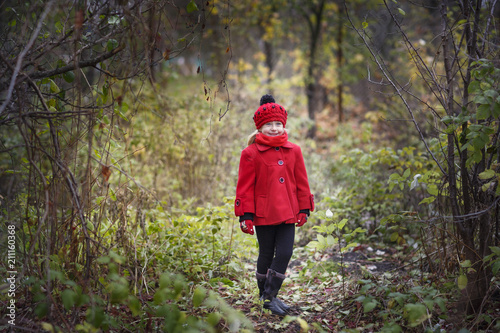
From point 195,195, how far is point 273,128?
10.4 ft

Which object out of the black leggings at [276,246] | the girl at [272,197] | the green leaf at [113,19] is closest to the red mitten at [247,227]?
the girl at [272,197]

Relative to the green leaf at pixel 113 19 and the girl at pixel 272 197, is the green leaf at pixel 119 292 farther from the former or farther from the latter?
the green leaf at pixel 113 19

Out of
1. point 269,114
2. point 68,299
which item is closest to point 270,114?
point 269,114

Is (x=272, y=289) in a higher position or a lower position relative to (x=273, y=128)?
lower

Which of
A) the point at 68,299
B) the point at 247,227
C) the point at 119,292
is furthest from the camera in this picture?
the point at 247,227

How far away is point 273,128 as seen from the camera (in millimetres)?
3279

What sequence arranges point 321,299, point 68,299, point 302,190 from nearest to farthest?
1. point 68,299
2. point 302,190
3. point 321,299

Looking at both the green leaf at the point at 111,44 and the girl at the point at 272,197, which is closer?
the green leaf at the point at 111,44

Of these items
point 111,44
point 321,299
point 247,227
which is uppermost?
point 111,44

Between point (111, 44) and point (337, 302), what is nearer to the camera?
point (111, 44)

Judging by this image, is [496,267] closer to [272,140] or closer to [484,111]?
[484,111]

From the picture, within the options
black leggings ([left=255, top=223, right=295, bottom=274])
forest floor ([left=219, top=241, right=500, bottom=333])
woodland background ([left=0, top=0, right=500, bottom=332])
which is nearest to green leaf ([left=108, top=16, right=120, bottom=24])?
woodland background ([left=0, top=0, right=500, bottom=332])

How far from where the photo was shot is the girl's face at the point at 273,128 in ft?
10.8

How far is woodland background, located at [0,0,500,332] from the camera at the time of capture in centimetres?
232
